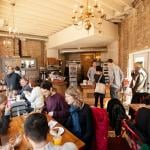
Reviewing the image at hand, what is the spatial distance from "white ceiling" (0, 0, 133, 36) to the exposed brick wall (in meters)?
0.35

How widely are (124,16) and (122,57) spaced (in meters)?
1.48

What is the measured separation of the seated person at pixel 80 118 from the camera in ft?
7.80

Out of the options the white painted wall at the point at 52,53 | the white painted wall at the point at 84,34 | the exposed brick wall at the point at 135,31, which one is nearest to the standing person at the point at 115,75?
the exposed brick wall at the point at 135,31

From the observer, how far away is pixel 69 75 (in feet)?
35.6

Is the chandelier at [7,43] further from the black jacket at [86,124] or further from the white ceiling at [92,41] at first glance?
the black jacket at [86,124]

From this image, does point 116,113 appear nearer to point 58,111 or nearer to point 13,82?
point 58,111

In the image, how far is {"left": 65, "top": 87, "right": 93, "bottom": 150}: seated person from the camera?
93.6 inches

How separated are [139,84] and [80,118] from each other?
2505 millimetres

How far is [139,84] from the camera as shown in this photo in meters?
4.49

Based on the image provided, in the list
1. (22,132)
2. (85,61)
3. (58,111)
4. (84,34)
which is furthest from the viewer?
(85,61)

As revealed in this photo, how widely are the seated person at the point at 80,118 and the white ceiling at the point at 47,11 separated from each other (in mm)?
3475

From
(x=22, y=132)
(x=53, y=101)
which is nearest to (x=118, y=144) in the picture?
(x=53, y=101)

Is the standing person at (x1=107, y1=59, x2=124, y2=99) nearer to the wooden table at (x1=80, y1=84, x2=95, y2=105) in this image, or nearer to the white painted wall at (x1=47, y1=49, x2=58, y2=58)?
the wooden table at (x1=80, y1=84, x2=95, y2=105)

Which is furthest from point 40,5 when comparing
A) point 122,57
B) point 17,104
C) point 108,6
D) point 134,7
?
point 122,57
